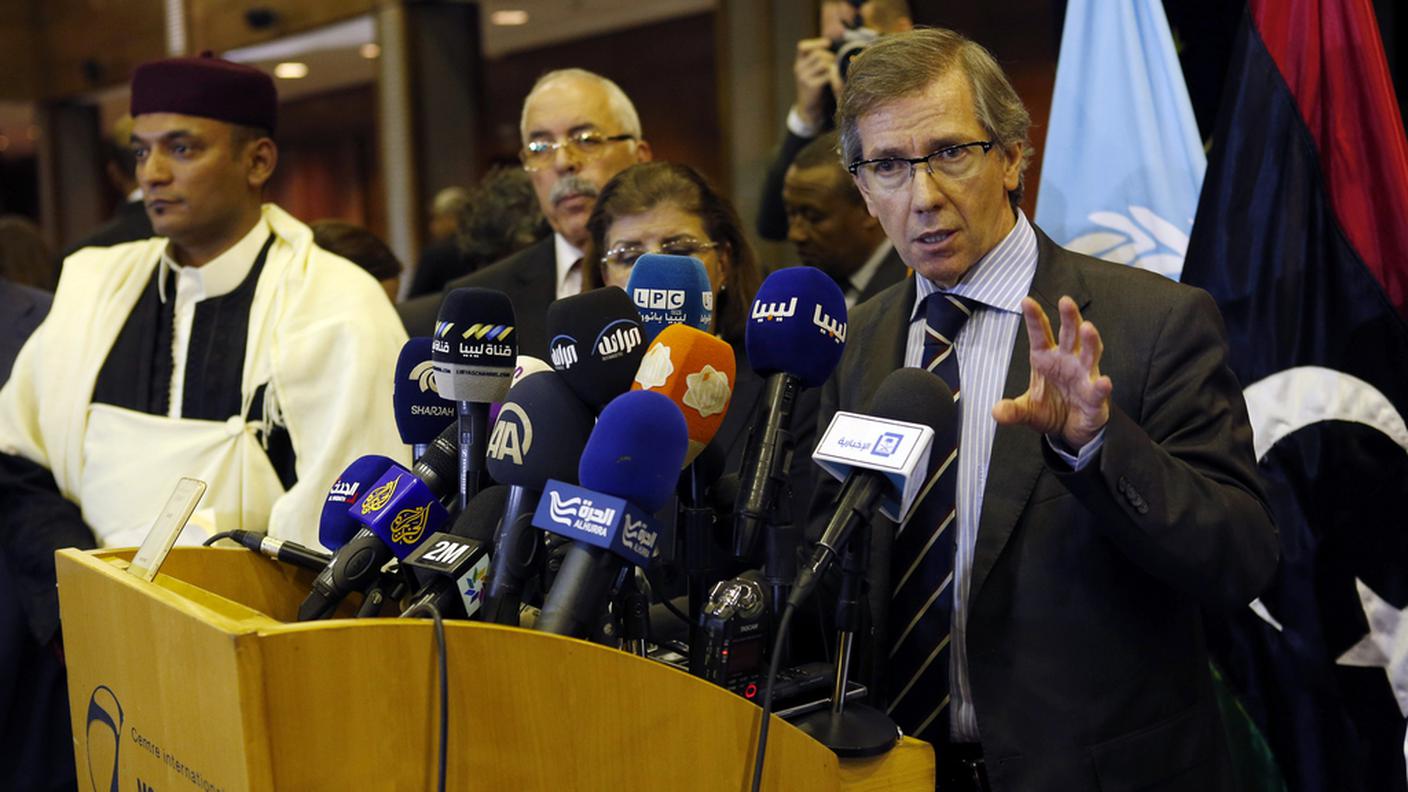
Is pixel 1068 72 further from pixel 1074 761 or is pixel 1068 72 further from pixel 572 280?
pixel 1074 761

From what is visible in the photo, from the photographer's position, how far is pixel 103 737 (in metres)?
1.38

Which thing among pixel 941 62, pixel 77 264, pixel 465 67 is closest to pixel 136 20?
pixel 465 67

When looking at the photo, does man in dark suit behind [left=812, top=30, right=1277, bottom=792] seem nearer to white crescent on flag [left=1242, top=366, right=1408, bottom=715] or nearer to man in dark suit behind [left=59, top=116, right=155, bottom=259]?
white crescent on flag [left=1242, top=366, right=1408, bottom=715]

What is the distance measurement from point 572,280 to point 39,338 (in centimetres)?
105

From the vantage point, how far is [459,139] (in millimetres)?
7023

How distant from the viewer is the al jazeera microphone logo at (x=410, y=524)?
4.38 ft

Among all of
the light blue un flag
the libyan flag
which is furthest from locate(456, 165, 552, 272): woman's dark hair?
the libyan flag

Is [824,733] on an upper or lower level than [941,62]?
lower

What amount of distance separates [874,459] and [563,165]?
77.3 inches

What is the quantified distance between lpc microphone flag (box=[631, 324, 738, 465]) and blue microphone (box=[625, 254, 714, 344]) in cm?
24

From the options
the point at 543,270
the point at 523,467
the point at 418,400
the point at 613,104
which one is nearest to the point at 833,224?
the point at 613,104

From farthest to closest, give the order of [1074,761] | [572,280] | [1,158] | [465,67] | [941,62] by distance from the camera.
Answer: [1,158]
[465,67]
[572,280]
[941,62]
[1074,761]

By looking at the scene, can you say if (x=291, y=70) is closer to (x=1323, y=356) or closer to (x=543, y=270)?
(x=543, y=270)

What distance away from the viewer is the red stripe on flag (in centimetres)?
212
